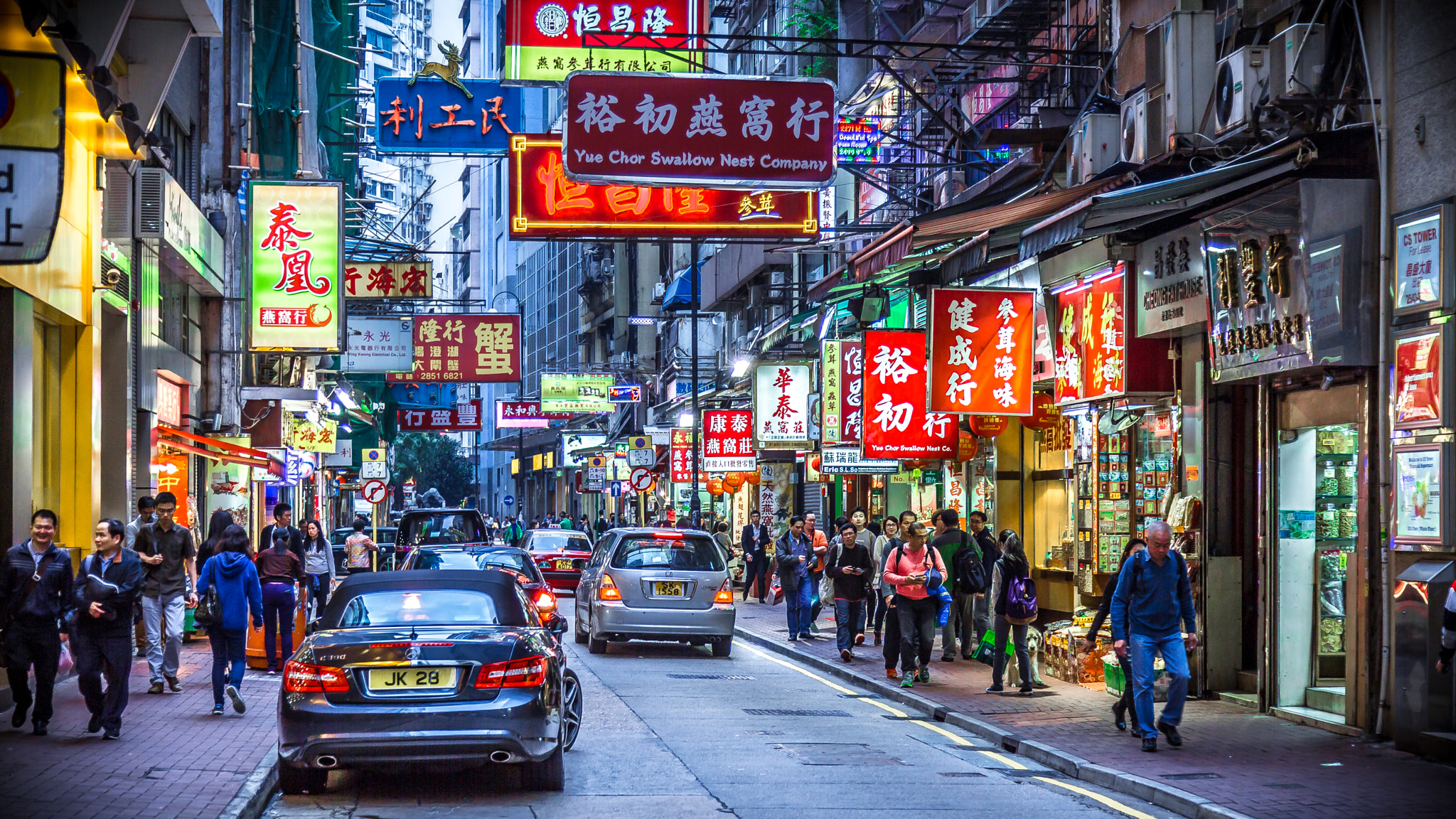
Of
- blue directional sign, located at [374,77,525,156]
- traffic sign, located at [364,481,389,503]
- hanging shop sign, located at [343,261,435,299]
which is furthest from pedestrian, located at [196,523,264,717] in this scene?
traffic sign, located at [364,481,389,503]

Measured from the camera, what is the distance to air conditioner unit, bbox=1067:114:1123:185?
17.4m

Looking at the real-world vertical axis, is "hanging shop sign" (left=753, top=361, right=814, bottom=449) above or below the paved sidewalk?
above

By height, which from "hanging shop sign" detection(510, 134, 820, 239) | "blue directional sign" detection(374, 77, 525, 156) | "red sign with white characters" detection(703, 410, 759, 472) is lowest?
"red sign with white characters" detection(703, 410, 759, 472)

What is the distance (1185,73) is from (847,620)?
27.4 feet

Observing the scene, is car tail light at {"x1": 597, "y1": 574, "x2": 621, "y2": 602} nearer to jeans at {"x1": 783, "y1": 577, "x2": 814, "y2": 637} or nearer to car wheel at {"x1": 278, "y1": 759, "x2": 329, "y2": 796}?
jeans at {"x1": 783, "y1": 577, "x2": 814, "y2": 637}

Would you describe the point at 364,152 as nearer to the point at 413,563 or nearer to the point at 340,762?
the point at 413,563

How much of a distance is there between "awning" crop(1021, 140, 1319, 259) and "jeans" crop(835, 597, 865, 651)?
762cm

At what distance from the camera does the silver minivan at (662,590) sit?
20.2m

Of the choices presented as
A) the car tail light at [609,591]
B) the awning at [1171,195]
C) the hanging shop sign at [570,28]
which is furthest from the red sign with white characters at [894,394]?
the awning at [1171,195]

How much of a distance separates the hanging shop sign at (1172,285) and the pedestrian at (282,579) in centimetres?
940

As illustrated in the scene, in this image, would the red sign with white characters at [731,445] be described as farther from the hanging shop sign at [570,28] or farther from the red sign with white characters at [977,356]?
the red sign with white characters at [977,356]

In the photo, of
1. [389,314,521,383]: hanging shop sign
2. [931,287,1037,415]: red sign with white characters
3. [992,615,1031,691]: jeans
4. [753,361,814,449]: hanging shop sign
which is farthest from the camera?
[389,314,521,383]: hanging shop sign

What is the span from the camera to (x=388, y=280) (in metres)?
32.1

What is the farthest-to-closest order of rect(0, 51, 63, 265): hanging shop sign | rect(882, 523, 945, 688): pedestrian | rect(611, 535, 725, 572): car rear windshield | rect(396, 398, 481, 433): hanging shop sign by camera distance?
1. rect(396, 398, 481, 433): hanging shop sign
2. rect(611, 535, 725, 572): car rear windshield
3. rect(882, 523, 945, 688): pedestrian
4. rect(0, 51, 63, 265): hanging shop sign
